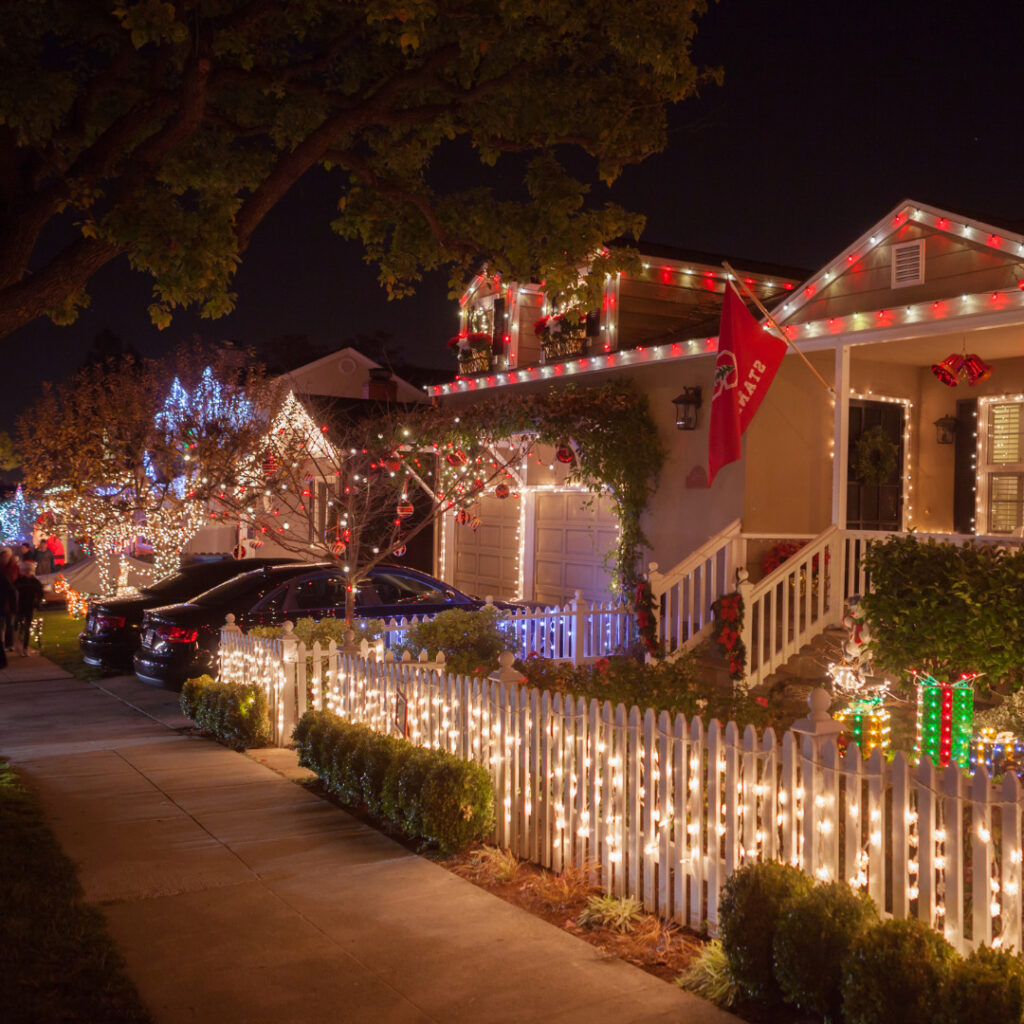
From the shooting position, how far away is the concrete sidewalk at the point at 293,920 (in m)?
4.38

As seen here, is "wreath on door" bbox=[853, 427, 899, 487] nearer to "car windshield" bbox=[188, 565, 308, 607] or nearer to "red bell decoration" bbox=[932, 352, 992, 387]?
"red bell decoration" bbox=[932, 352, 992, 387]

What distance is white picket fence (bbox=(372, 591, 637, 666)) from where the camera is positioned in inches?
492

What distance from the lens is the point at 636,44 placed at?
27.8 ft

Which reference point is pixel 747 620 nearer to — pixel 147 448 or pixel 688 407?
pixel 688 407

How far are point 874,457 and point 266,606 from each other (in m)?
7.45

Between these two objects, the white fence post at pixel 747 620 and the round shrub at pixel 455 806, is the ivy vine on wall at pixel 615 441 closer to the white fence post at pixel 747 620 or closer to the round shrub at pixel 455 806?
the white fence post at pixel 747 620

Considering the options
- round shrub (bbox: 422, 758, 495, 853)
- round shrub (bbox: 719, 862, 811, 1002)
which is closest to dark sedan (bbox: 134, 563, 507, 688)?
round shrub (bbox: 422, 758, 495, 853)

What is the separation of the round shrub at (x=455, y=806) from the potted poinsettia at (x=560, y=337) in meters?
10.3

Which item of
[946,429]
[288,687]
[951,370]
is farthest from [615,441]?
[288,687]

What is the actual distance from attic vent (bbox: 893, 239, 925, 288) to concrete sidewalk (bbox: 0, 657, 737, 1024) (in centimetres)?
756

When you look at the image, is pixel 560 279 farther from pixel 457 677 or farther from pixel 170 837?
pixel 170 837

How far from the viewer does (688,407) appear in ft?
44.7

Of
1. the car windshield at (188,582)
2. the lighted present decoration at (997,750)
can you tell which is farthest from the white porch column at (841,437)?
the car windshield at (188,582)

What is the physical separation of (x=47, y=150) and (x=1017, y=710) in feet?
27.2
